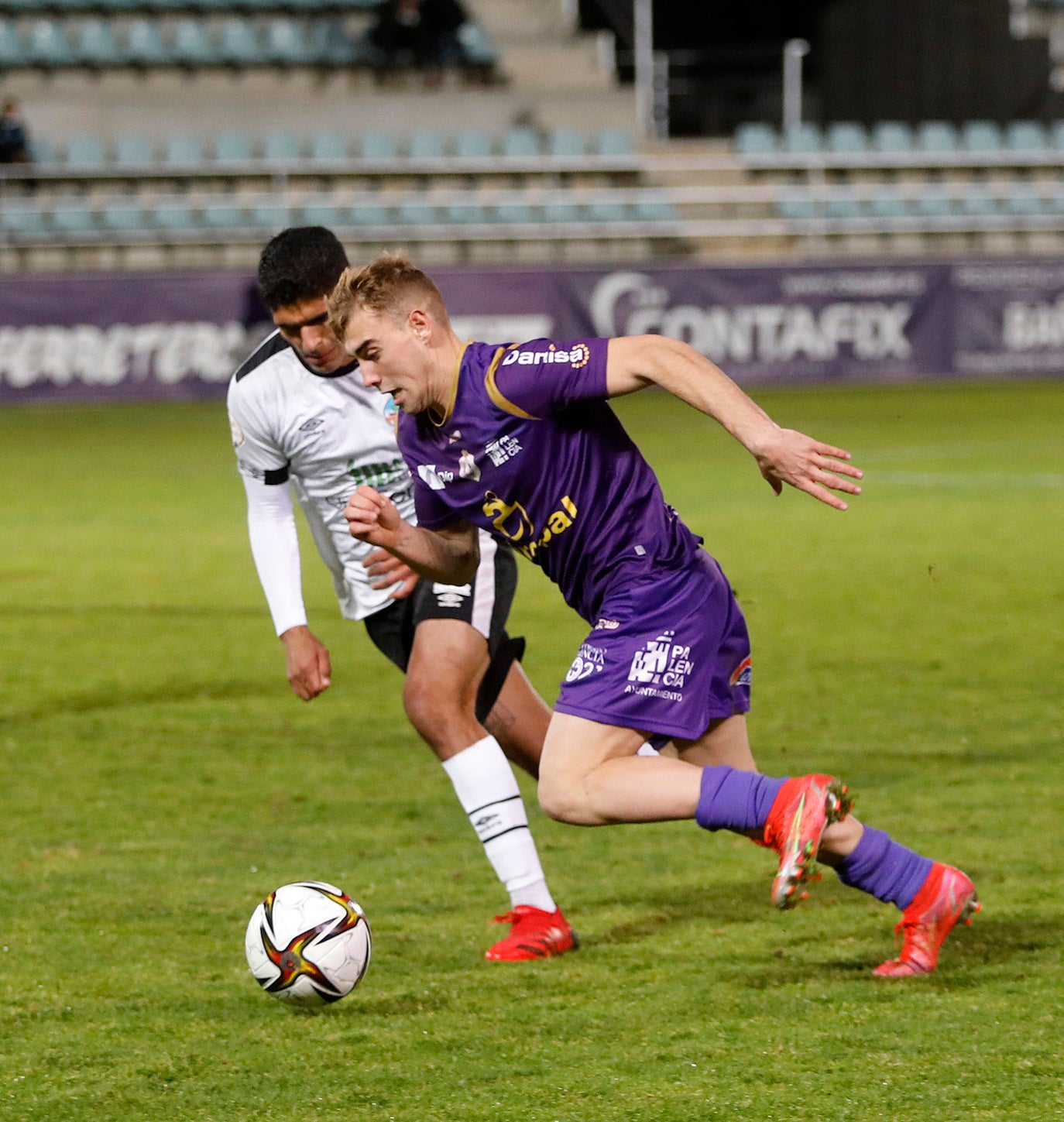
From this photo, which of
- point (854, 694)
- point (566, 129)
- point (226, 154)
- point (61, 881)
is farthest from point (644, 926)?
point (566, 129)

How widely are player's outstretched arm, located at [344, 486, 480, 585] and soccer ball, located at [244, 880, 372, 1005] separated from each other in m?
0.81

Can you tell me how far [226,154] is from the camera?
957 inches

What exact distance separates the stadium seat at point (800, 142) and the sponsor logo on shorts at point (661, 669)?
2303 centimetres

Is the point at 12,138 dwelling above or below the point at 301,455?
above

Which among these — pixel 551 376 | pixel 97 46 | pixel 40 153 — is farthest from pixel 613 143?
pixel 551 376

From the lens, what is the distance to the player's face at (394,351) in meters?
3.79

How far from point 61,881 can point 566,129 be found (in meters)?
23.1

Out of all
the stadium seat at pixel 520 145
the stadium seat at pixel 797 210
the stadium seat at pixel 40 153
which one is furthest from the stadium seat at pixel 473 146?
the stadium seat at pixel 40 153

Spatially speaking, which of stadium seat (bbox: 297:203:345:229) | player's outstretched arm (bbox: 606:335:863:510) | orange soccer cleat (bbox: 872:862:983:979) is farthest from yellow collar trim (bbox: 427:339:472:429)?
stadium seat (bbox: 297:203:345:229)

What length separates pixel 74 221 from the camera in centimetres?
2316

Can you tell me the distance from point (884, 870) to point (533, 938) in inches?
36.7

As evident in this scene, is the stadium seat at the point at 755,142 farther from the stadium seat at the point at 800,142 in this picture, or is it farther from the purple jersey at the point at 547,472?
the purple jersey at the point at 547,472

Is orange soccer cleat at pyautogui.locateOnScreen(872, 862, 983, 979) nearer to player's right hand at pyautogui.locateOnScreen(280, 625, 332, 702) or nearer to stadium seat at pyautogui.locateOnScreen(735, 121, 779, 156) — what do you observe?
player's right hand at pyautogui.locateOnScreen(280, 625, 332, 702)

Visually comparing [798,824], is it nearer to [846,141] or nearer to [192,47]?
[846,141]
